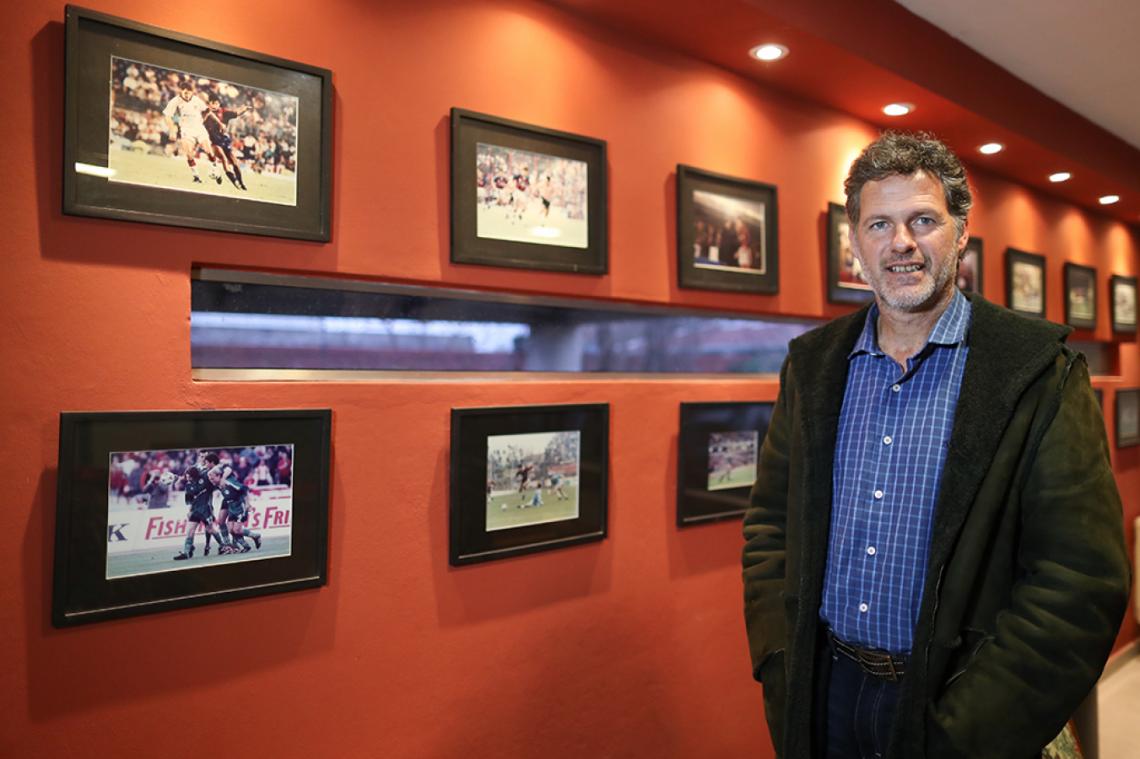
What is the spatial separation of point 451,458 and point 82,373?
832 millimetres

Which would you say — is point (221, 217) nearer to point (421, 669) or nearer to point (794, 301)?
point (421, 669)

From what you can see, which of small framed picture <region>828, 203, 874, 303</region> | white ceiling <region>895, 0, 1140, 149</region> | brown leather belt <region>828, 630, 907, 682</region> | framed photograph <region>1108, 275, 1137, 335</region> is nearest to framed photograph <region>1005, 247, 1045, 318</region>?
white ceiling <region>895, 0, 1140, 149</region>

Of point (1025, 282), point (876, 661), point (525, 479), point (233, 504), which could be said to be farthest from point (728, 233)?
point (1025, 282)

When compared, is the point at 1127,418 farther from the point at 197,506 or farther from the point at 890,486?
the point at 197,506

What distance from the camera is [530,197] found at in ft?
6.59

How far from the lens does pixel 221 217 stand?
5.06ft

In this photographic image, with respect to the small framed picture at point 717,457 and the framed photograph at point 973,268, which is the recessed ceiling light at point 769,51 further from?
the framed photograph at point 973,268

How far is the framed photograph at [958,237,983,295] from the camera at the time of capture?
11.6ft

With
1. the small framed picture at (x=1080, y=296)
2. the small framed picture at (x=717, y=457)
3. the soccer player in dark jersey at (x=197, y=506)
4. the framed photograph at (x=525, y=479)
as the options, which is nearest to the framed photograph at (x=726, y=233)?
the small framed picture at (x=717, y=457)

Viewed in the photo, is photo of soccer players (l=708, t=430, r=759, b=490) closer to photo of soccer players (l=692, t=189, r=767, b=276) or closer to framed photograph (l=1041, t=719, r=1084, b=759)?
photo of soccer players (l=692, t=189, r=767, b=276)

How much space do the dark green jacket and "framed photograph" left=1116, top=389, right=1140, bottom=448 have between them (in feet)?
13.8

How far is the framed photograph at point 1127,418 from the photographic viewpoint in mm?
4555

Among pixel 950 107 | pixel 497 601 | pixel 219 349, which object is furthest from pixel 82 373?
pixel 950 107

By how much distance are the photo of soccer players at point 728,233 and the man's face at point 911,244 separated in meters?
0.97
